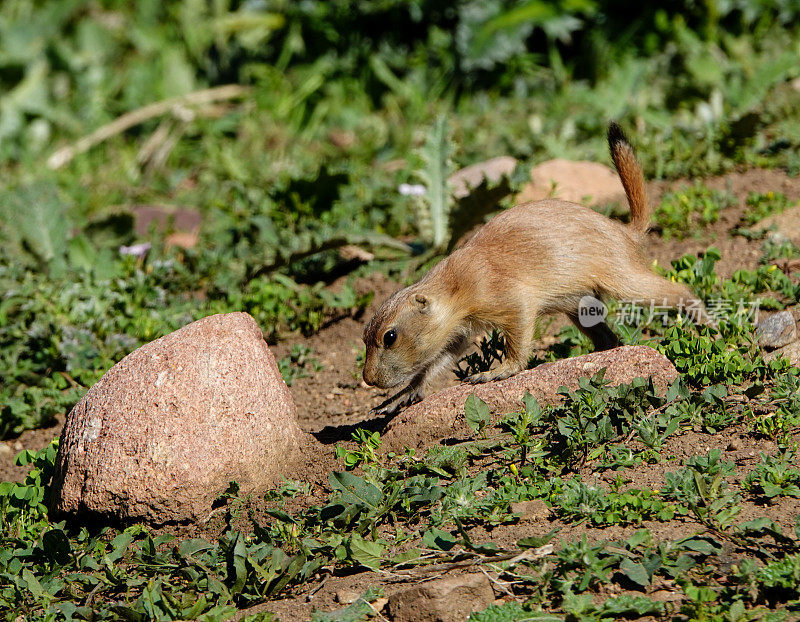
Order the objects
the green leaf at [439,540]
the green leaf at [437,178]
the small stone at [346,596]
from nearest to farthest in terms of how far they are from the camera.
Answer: the small stone at [346,596] < the green leaf at [439,540] < the green leaf at [437,178]

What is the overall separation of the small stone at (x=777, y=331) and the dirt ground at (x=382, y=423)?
812 millimetres

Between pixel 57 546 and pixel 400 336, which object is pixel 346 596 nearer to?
pixel 57 546

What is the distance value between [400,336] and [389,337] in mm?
85

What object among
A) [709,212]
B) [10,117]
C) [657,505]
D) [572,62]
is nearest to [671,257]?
[709,212]

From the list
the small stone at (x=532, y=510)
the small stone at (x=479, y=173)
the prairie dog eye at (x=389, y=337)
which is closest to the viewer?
the small stone at (x=532, y=510)

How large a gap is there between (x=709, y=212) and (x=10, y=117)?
866cm

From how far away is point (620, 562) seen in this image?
3584 millimetres

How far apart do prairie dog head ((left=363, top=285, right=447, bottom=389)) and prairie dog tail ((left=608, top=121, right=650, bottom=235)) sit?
1.36 meters

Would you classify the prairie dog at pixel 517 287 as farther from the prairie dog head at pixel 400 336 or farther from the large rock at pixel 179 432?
the large rock at pixel 179 432

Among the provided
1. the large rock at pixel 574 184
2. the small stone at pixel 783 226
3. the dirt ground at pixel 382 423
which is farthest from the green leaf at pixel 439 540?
the large rock at pixel 574 184

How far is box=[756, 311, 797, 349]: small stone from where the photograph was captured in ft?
16.2

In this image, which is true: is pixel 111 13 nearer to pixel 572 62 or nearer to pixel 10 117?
pixel 10 117

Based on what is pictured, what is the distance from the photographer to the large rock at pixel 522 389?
Result: 15.0 feet

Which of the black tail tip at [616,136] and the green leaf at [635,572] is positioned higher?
the black tail tip at [616,136]
